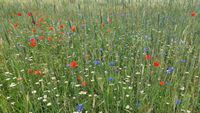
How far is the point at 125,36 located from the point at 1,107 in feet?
8.77

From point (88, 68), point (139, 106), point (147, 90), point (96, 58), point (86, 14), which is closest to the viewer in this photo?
point (139, 106)

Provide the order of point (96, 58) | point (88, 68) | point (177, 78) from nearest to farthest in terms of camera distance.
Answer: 1. point (177, 78)
2. point (88, 68)
3. point (96, 58)

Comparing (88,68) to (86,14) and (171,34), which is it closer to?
(171,34)

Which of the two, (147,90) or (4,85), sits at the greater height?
(147,90)

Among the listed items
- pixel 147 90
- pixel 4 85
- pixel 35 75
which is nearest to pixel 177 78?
pixel 147 90

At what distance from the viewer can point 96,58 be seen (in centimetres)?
329

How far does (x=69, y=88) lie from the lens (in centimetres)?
270

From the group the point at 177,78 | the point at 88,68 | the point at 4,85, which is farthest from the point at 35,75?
the point at 177,78

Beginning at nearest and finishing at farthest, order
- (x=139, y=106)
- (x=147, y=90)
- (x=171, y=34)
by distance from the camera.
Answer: (x=139, y=106) < (x=147, y=90) < (x=171, y=34)

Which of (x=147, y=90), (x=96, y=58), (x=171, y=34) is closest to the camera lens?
(x=147, y=90)

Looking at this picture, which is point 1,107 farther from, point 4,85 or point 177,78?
point 177,78

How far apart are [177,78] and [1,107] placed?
5.97 ft

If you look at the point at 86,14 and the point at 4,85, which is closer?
the point at 4,85

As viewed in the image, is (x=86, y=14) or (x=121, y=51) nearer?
(x=121, y=51)
